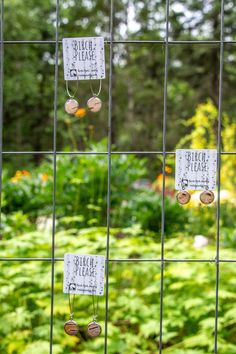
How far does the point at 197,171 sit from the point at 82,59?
0.46m

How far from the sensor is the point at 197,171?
1.69 m

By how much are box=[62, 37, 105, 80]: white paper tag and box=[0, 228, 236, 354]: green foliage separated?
119 cm

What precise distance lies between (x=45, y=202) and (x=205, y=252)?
1.71 meters

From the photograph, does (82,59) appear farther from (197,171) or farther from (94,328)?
(94,328)

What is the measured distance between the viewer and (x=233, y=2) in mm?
9812

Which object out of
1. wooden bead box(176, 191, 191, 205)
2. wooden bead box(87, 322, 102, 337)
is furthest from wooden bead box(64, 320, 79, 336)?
wooden bead box(176, 191, 191, 205)

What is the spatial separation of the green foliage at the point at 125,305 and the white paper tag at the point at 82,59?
1191 mm

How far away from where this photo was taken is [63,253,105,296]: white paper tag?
5.49ft

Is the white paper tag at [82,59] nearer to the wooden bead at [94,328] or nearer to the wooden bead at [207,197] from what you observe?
the wooden bead at [207,197]

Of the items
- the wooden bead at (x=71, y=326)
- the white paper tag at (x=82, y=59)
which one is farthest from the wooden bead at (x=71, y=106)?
the wooden bead at (x=71, y=326)

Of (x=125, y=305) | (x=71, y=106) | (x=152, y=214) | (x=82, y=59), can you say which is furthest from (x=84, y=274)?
(x=152, y=214)

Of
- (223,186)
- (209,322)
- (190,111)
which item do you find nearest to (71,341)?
(209,322)

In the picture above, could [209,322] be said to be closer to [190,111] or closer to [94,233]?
[94,233]

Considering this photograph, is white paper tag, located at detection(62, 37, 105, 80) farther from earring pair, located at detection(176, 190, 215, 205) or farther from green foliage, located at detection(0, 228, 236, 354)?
green foliage, located at detection(0, 228, 236, 354)
